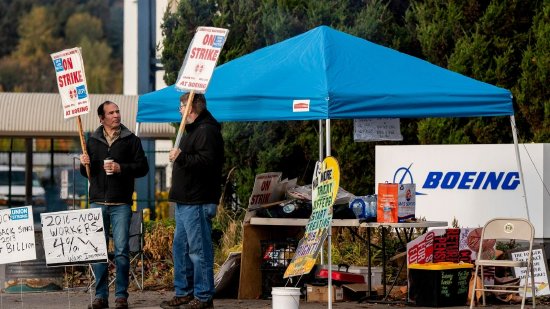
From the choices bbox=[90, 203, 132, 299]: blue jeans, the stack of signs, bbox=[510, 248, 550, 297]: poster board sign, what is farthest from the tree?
bbox=[90, 203, 132, 299]: blue jeans

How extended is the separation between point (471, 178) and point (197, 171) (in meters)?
4.64

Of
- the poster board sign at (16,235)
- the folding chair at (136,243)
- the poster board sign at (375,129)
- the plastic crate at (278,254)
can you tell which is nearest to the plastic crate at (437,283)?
the plastic crate at (278,254)

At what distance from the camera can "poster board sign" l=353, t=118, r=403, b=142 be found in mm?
12516

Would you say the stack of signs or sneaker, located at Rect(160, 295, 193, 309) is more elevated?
the stack of signs

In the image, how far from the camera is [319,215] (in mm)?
10328

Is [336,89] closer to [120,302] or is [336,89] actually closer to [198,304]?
[198,304]

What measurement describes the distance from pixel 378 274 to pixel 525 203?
1798mm

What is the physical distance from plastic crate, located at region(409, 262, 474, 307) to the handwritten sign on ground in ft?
10.3

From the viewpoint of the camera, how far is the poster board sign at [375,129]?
41.1ft

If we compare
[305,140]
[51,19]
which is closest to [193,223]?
[305,140]

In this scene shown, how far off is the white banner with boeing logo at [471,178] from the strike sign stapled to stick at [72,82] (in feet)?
15.5

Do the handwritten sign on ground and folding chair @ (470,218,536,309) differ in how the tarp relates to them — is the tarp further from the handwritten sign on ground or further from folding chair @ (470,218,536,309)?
the handwritten sign on ground

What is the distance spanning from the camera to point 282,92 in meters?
11.5

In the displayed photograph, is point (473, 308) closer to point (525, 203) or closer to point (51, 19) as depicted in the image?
point (525, 203)
